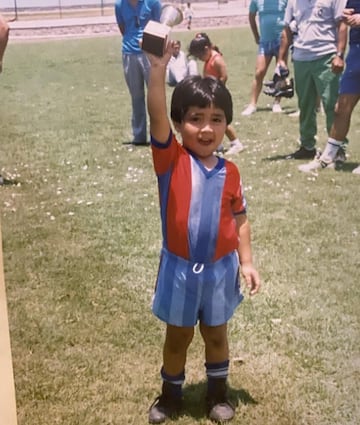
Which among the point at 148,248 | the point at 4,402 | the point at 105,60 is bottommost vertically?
the point at 105,60

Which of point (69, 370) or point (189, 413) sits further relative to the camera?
point (69, 370)

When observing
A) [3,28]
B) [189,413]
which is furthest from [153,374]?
[3,28]

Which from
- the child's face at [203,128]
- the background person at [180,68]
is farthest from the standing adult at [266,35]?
the child's face at [203,128]

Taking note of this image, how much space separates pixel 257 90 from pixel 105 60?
7527mm

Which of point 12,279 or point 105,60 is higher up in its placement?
point 12,279

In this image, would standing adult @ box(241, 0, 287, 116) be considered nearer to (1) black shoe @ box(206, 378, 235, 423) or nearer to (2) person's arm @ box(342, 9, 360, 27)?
(2) person's arm @ box(342, 9, 360, 27)

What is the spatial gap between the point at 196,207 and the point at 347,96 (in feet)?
13.6

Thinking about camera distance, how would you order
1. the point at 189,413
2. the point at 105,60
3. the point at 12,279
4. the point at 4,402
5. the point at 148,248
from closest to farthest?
the point at 4,402
the point at 189,413
the point at 12,279
the point at 148,248
the point at 105,60

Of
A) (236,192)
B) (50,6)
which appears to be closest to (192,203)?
(236,192)

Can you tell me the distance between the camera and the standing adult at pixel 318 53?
703 centimetres

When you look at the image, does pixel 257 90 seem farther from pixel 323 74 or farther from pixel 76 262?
pixel 76 262

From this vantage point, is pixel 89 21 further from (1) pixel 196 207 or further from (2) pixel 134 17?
(1) pixel 196 207

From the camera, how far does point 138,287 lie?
4.52 metres

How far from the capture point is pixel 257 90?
9.98 metres
